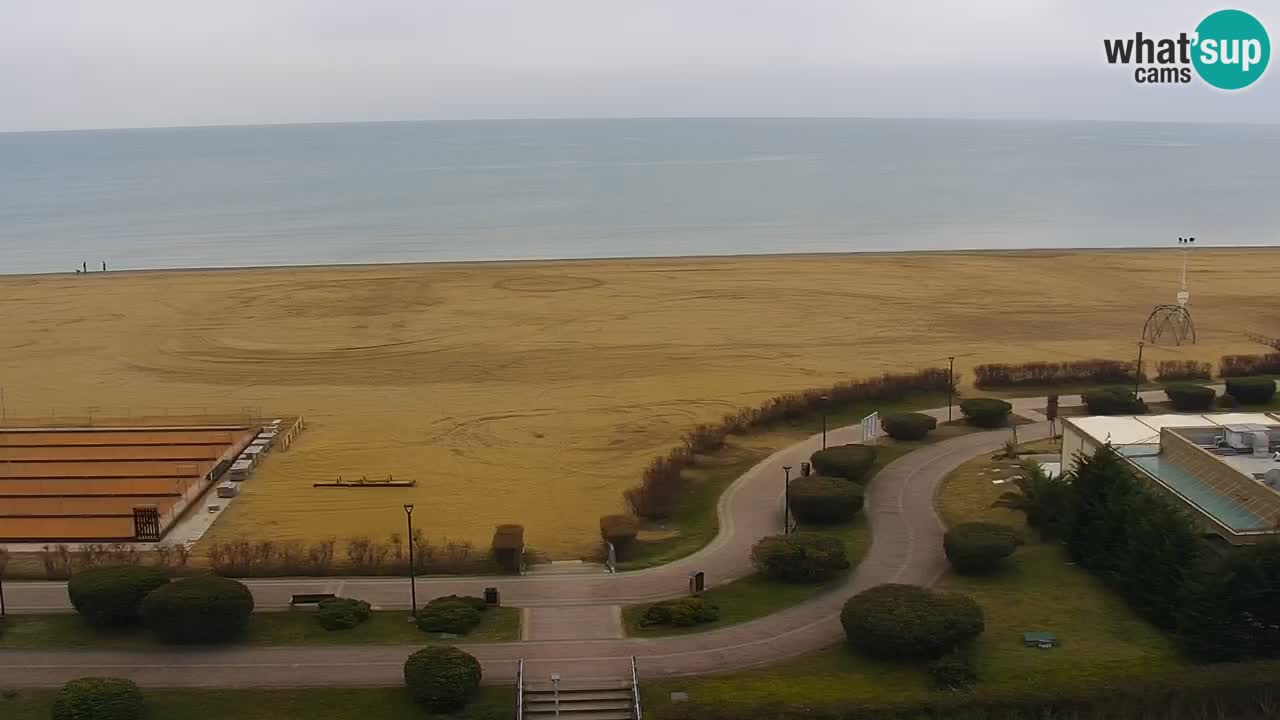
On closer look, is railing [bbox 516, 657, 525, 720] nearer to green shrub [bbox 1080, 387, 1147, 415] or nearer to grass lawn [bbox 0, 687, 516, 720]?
grass lawn [bbox 0, 687, 516, 720]

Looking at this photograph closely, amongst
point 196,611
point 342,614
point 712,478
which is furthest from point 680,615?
point 712,478

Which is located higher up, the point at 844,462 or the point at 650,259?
the point at 650,259

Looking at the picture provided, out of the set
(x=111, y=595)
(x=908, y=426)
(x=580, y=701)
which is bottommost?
(x=580, y=701)

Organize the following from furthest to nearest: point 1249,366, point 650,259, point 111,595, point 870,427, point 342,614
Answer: point 650,259
point 1249,366
point 870,427
point 342,614
point 111,595

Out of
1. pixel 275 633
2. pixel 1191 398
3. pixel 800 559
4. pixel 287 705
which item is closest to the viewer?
pixel 287 705

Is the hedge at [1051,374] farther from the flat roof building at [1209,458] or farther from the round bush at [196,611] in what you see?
the round bush at [196,611]

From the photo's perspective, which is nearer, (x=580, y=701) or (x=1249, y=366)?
(x=580, y=701)

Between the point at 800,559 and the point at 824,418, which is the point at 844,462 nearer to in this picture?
the point at 824,418
